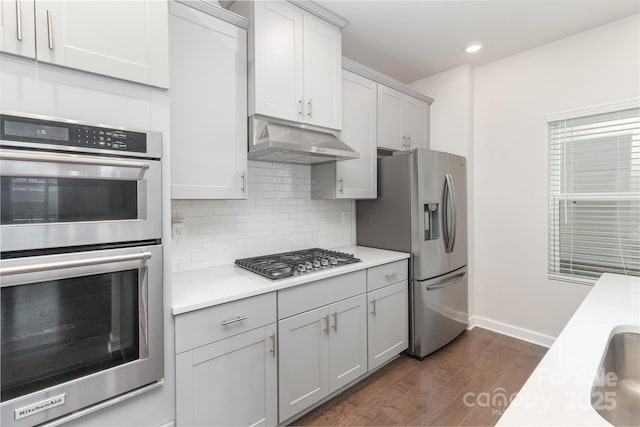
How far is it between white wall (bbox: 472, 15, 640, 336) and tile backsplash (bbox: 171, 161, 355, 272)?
152cm

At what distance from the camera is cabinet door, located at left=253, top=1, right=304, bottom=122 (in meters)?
1.95

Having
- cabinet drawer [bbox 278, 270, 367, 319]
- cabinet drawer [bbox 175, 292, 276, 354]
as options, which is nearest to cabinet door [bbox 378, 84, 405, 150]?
cabinet drawer [bbox 278, 270, 367, 319]

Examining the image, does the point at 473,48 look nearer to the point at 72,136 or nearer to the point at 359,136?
the point at 359,136

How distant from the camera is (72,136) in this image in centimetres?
113

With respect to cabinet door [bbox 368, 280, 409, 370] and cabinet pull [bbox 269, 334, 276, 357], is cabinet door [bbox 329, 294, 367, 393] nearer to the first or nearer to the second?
cabinet door [bbox 368, 280, 409, 370]

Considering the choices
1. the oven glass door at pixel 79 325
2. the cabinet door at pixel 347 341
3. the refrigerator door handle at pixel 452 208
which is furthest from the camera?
the refrigerator door handle at pixel 452 208

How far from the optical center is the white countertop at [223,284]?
1.47 m

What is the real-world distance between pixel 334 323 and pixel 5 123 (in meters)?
1.85

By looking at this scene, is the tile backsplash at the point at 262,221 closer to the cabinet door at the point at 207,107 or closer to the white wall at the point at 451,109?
the cabinet door at the point at 207,107

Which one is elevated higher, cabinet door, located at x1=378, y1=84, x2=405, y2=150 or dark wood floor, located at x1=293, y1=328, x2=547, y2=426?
cabinet door, located at x1=378, y1=84, x2=405, y2=150

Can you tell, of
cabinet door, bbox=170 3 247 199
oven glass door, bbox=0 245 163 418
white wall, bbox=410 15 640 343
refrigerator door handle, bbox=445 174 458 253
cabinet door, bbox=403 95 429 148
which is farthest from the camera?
cabinet door, bbox=403 95 429 148

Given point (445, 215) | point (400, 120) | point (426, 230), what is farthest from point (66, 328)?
point (400, 120)

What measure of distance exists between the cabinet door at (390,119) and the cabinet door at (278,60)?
3.35 feet

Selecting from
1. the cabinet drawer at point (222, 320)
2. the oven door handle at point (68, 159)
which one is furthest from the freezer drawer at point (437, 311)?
the oven door handle at point (68, 159)
